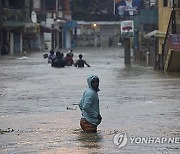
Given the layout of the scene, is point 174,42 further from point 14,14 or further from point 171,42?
point 14,14

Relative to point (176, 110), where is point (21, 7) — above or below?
above

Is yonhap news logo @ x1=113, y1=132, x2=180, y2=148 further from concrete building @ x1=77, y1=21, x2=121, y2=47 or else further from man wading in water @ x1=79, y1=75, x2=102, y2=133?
concrete building @ x1=77, y1=21, x2=121, y2=47

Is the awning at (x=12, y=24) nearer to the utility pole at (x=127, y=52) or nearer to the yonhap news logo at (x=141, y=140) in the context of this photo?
the utility pole at (x=127, y=52)

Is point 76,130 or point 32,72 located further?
point 32,72

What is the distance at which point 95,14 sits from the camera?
95000 mm

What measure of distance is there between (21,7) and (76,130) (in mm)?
52098

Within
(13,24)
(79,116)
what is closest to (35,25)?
(13,24)

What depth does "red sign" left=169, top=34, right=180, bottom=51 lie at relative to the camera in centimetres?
2884

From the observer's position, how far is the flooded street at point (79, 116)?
10.1m

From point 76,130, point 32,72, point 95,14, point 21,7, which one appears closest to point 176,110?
point 76,130

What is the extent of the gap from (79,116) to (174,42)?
16.1 meters

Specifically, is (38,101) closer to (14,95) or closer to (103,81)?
(14,95)

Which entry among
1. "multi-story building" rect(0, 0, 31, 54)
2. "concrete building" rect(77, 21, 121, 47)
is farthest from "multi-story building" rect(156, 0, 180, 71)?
"concrete building" rect(77, 21, 121, 47)

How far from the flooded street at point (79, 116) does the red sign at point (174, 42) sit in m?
4.13
